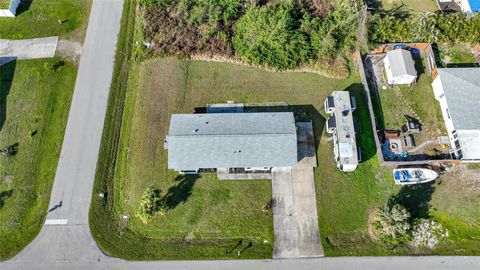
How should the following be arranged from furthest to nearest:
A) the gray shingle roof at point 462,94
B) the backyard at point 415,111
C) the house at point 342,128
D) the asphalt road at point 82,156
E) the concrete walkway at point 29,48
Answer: the concrete walkway at point 29,48 < the backyard at point 415,111 < the gray shingle roof at point 462,94 < the house at point 342,128 < the asphalt road at point 82,156

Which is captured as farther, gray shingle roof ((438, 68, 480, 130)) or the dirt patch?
the dirt patch

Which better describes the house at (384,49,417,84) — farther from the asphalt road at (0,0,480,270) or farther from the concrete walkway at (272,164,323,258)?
the asphalt road at (0,0,480,270)

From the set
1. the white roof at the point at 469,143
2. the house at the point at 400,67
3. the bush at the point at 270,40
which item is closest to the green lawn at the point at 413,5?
the house at the point at 400,67

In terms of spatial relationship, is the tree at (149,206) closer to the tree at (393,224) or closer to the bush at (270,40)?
the bush at (270,40)

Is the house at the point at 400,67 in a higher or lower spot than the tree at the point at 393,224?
higher

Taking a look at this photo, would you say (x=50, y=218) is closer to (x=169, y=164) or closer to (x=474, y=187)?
(x=169, y=164)

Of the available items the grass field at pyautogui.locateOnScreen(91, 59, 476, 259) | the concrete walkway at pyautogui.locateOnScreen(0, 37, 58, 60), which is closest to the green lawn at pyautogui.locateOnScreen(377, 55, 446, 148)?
the grass field at pyautogui.locateOnScreen(91, 59, 476, 259)

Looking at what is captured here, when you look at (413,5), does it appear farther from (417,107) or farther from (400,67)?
(417,107)
